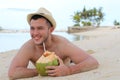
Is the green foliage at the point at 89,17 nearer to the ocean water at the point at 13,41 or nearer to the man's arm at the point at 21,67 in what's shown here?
the ocean water at the point at 13,41

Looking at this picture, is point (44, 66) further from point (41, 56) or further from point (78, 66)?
point (78, 66)

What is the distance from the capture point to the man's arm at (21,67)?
4.04 meters

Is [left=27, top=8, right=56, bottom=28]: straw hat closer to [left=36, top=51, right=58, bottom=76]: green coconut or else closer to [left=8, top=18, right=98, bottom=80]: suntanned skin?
[left=8, top=18, right=98, bottom=80]: suntanned skin

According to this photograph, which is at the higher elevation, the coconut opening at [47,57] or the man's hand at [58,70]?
the coconut opening at [47,57]

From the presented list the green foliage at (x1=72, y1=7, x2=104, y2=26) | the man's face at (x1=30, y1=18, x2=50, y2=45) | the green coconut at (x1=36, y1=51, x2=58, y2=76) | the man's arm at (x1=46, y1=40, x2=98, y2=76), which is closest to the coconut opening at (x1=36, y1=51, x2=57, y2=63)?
the green coconut at (x1=36, y1=51, x2=58, y2=76)

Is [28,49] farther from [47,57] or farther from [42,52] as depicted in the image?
[47,57]

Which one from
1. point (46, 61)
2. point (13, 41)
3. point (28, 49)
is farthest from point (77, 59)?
point (13, 41)

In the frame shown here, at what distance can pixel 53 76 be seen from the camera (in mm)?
3938

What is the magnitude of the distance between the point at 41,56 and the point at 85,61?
0.58 metres

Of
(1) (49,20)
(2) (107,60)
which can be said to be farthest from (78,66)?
(2) (107,60)

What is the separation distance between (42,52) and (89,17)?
50877mm

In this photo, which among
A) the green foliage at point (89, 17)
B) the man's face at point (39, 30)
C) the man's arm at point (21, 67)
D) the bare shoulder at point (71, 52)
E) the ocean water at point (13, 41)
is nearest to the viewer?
the man's face at point (39, 30)

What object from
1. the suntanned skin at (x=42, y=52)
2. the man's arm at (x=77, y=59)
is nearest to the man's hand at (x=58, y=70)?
the suntanned skin at (x=42, y=52)

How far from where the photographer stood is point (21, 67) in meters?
4.05
